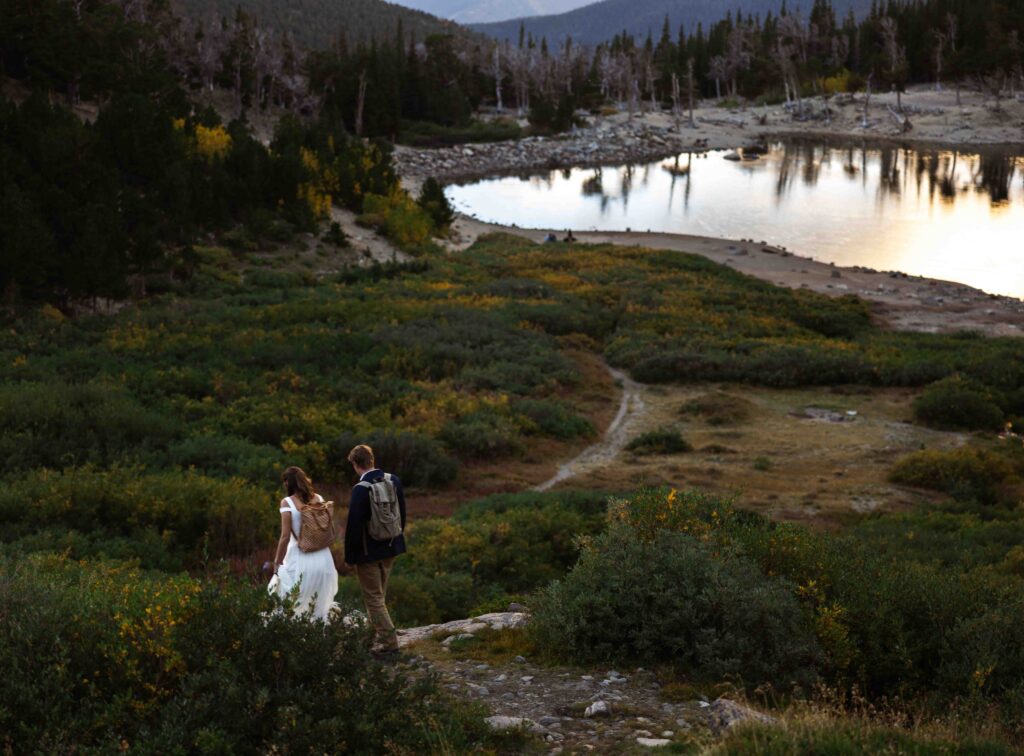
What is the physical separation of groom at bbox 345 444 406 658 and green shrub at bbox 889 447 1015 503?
12.6 m

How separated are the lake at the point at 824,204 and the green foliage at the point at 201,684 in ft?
140

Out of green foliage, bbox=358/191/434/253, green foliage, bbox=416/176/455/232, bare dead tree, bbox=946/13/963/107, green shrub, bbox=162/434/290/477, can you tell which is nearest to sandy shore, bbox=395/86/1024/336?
green foliage, bbox=416/176/455/232

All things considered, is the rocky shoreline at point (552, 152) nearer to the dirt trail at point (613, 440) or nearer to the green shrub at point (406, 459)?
the dirt trail at point (613, 440)

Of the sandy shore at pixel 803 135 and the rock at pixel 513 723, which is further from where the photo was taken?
the sandy shore at pixel 803 135

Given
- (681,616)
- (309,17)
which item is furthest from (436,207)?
(309,17)

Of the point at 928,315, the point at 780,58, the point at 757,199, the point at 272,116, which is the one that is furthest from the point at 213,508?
the point at 780,58

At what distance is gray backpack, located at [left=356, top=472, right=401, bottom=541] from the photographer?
27.2 ft

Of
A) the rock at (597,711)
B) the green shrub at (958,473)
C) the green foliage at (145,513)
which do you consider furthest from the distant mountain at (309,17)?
the rock at (597,711)

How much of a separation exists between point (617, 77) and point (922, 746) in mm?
156356

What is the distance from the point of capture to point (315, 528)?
7.87 m

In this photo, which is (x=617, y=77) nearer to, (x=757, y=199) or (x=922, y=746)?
(x=757, y=199)

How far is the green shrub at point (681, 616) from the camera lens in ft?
25.0

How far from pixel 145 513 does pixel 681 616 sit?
8376 millimetres

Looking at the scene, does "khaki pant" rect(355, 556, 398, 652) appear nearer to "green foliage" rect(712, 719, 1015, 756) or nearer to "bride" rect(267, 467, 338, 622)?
"bride" rect(267, 467, 338, 622)
